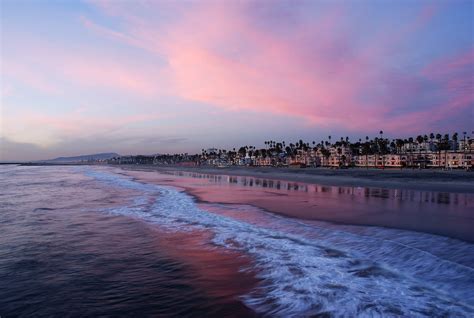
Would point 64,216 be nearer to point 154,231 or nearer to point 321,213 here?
point 154,231

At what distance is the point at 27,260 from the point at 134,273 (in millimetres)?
3170

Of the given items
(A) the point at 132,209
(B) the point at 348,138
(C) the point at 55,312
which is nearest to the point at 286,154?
(B) the point at 348,138

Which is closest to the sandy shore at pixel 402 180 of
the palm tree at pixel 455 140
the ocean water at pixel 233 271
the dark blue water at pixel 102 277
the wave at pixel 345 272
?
the wave at pixel 345 272

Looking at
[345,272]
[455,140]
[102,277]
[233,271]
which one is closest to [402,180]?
[345,272]

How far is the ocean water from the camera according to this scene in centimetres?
584

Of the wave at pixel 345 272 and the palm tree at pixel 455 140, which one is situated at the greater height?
the palm tree at pixel 455 140

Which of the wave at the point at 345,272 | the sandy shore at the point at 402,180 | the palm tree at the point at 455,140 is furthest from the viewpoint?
the palm tree at the point at 455,140

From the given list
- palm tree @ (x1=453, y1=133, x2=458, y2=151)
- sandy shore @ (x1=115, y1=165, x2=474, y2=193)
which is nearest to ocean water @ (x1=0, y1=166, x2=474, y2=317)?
sandy shore @ (x1=115, y1=165, x2=474, y2=193)

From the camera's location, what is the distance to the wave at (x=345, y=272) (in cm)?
579

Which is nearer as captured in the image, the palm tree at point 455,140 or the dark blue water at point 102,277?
the dark blue water at point 102,277

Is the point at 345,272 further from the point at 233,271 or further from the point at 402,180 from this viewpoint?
the point at 402,180

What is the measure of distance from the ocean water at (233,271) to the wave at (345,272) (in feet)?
0.07

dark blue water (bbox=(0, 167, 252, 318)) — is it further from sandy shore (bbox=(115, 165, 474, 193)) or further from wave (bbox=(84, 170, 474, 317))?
sandy shore (bbox=(115, 165, 474, 193))

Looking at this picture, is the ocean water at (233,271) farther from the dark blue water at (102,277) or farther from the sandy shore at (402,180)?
the sandy shore at (402,180)
